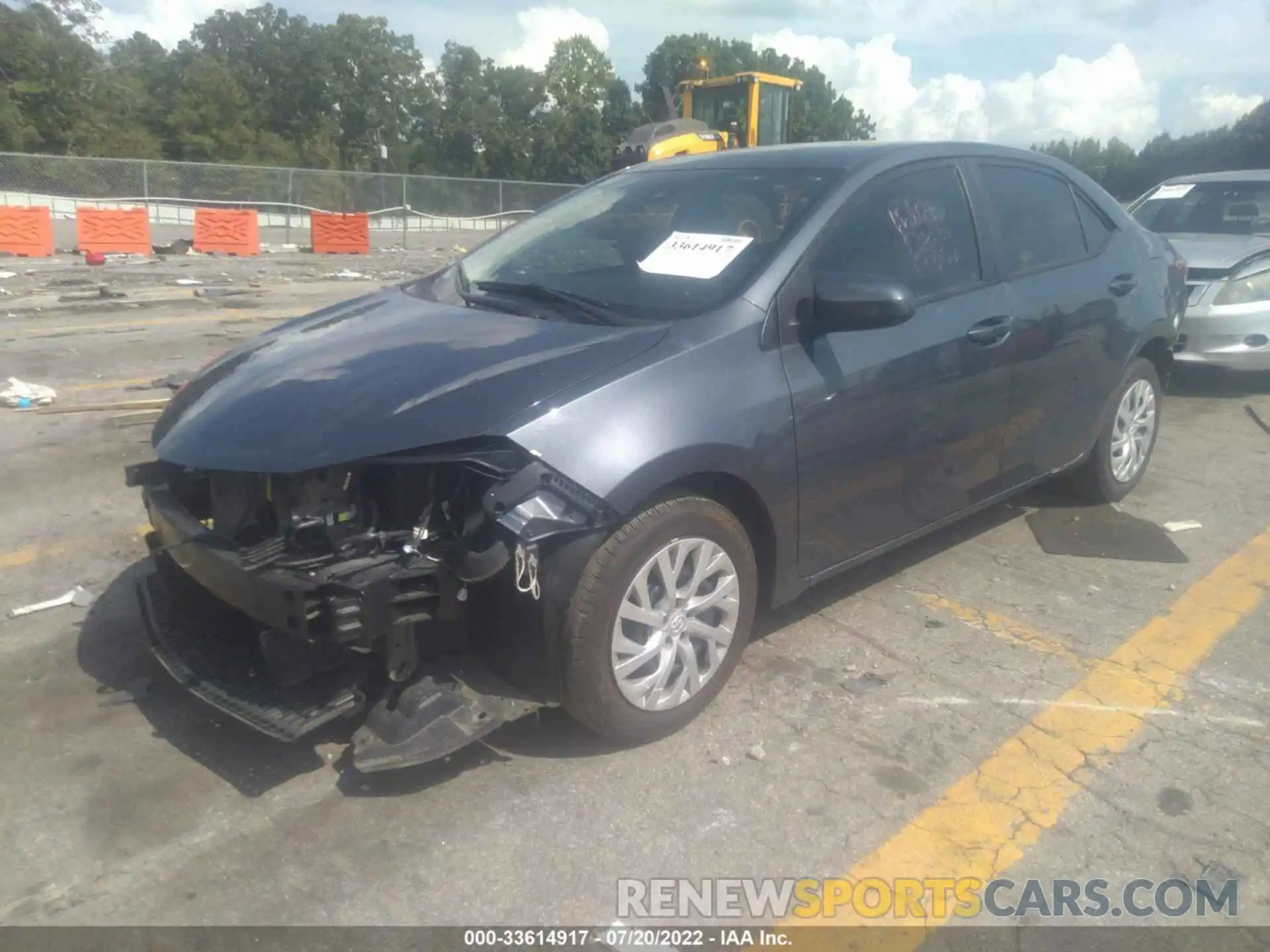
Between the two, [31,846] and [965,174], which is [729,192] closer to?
[965,174]

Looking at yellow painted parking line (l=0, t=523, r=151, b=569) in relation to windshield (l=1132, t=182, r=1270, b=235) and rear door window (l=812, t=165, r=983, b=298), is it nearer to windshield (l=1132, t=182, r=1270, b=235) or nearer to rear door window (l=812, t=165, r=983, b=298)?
rear door window (l=812, t=165, r=983, b=298)

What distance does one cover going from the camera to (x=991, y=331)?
161 inches

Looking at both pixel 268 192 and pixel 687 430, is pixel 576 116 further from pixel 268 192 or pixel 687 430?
pixel 687 430

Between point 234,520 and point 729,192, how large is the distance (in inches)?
84.2

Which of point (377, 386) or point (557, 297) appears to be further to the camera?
point (557, 297)

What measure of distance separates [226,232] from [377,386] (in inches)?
752

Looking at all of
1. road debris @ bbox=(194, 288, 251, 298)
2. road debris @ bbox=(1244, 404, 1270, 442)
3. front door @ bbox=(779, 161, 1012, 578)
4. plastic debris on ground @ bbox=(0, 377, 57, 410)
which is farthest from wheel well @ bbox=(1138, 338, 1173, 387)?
road debris @ bbox=(194, 288, 251, 298)

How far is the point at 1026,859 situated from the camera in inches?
107

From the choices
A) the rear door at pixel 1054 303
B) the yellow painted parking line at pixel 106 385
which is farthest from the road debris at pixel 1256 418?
the yellow painted parking line at pixel 106 385

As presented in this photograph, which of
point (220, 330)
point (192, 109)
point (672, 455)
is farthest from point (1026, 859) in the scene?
point (192, 109)

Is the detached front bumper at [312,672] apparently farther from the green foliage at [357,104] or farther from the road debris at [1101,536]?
the green foliage at [357,104]

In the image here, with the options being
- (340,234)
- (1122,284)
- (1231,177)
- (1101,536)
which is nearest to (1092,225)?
(1122,284)

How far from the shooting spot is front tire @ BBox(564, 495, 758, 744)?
2891 millimetres

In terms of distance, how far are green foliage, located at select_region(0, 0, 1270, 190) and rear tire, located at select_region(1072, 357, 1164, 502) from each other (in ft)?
96.9
